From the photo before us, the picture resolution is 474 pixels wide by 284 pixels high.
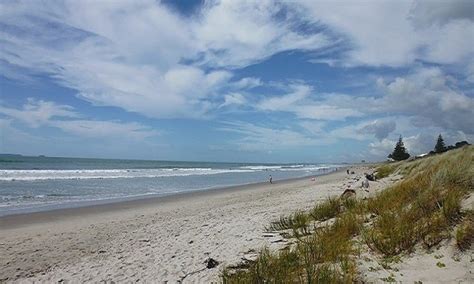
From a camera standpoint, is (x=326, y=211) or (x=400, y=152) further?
(x=400, y=152)

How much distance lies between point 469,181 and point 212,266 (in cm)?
529

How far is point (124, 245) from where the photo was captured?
396 inches

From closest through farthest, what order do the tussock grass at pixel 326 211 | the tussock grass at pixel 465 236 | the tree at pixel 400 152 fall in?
the tussock grass at pixel 465 236
the tussock grass at pixel 326 211
the tree at pixel 400 152

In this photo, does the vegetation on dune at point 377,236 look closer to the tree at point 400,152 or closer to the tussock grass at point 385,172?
the tussock grass at point 385,172

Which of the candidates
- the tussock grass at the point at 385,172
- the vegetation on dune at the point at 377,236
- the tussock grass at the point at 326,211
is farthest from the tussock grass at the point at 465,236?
the tussock grass at the point at 385,172

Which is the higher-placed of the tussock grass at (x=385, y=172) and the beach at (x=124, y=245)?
the tussock grass at (x=385, y=172)

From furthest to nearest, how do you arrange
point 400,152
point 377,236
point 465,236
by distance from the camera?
point 400,152
point 377,236
point 465,236

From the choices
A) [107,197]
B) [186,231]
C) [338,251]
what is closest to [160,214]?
[186,231]

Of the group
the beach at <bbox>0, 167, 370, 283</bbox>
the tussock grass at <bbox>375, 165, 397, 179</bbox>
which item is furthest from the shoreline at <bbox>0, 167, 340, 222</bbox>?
the tussock grass at <bbox>375, 165, 397, 179</bbox>

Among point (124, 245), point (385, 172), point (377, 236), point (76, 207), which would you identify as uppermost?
point (385, 172)

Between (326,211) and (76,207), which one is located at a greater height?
(326,211)

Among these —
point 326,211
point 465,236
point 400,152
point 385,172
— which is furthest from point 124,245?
point 400,152

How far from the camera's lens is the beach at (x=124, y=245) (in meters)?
7.30

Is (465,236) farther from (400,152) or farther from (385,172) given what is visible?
(400,152)
